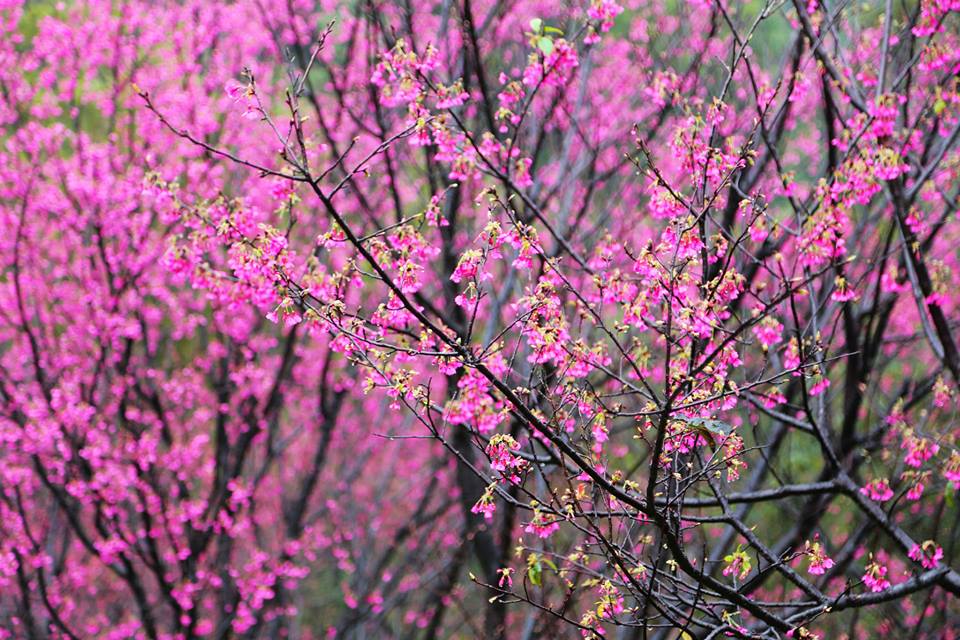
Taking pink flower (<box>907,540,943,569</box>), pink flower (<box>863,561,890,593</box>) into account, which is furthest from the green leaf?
pink flower (<box>907,540,943,569</box>)

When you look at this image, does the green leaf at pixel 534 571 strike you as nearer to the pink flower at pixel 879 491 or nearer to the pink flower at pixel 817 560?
the pink flower at pixel 817 560

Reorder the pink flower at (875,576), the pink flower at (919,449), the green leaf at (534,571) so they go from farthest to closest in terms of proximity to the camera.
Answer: the pink flower at (919,449), the pink flower at (875,576), the green leaf at (534,571)

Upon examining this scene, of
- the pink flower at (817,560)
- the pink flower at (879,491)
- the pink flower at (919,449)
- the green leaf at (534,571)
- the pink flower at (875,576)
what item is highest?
the pink flower at (919,449)

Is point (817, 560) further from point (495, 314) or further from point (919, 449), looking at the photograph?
point (495, 314)

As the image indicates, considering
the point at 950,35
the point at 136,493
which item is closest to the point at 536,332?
the point at 950,35

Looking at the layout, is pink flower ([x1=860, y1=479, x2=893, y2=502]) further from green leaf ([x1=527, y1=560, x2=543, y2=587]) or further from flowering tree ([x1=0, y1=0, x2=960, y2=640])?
green leaf ([x1=527, y1=560, x2=543, y2=587])

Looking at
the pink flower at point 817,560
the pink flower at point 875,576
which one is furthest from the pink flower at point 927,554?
the pink flower at point 817,560

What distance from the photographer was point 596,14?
4.66 metres

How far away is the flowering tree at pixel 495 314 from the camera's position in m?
3.62

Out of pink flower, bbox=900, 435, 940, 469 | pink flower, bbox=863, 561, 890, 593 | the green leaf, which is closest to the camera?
the green leaf

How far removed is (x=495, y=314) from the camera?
7340 mm

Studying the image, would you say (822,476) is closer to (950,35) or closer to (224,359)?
(950,35)

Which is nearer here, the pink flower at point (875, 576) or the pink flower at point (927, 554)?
the pink flower at point (875, 576)

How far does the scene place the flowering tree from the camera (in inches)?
143
